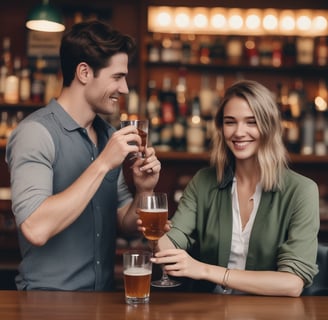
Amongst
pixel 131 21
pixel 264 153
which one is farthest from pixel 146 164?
pixel 131 21

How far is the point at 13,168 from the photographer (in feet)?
5.84

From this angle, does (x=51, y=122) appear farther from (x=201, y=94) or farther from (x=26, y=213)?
(x=201, y=94)

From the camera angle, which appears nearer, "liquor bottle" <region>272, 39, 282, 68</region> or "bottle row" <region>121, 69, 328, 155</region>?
"bottle row" <region>121, 69, 328, 155</region>

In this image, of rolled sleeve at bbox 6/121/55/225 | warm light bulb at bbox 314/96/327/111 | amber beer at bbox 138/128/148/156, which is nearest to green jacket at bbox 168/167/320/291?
amber beer at bbox 138/128/148/156

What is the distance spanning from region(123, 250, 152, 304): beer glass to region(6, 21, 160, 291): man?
0.83 feet

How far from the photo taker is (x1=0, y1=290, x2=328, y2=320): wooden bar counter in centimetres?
145

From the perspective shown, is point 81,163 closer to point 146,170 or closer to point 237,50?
point 146,170

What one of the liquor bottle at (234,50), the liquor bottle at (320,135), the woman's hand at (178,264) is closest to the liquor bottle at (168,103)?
the liquor bottle at (234,50)

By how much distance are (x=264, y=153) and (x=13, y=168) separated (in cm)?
93

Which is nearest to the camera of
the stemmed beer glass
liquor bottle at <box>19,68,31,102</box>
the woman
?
the stemmed beer glass

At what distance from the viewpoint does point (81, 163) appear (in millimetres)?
2010

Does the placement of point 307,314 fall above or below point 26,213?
below

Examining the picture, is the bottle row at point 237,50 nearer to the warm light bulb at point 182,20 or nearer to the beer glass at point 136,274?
the warm light bulb at point 182,20

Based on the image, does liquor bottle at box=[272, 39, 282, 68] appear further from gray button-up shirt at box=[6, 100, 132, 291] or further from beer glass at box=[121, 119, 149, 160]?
beer glass at box=[121, 119, 149, 160]
